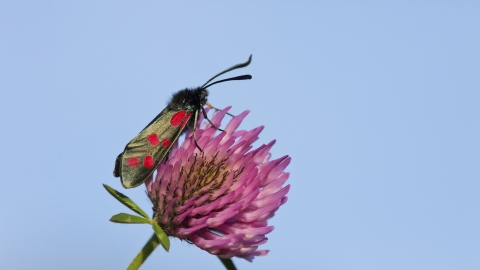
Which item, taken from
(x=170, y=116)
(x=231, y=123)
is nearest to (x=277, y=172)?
(x=231, y=123)

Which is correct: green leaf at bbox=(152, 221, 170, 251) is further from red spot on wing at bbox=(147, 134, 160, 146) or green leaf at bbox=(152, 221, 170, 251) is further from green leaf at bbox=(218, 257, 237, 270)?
red spot on wing at bbox=(147, 134, 160, 146)

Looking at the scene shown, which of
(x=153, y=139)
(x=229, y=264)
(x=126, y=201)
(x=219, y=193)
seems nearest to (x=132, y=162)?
(x=153, y=139)

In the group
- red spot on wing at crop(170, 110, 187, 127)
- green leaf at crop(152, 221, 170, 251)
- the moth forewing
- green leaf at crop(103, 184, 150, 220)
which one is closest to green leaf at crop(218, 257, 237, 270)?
green leaf at crop(152, 221, 170, 251)

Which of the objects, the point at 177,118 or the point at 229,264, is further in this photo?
the point at 177,118

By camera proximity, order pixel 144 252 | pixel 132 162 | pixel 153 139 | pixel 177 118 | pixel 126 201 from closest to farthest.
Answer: pixel 144 252, pixel 126 201, pixel 132 162, pixel 153 139, pixel 177 118

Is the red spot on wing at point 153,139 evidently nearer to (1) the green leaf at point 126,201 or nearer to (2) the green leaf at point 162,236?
(1) the green leaf at point 126,201

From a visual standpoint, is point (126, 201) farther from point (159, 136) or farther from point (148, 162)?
point (159, 136)
